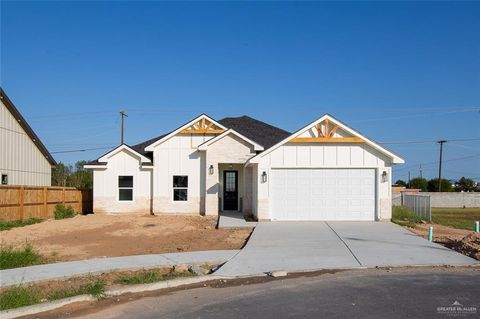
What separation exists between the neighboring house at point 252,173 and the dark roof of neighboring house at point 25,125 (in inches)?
283

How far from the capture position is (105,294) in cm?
858

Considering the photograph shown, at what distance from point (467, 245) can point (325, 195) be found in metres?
7.82

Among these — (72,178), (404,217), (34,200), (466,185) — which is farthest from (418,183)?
(34,200)

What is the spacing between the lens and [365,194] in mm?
20984

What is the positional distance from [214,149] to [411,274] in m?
15.4

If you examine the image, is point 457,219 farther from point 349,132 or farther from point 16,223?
point 16,223

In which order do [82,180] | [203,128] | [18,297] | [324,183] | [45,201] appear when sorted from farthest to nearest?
[82,180] → [203,128] → [45,201] → [324,183] → [18,297]

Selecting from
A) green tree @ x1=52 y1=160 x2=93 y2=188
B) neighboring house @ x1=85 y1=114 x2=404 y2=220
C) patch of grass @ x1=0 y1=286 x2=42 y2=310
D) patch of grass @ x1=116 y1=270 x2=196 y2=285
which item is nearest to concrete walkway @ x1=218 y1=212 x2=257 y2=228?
neighboring house @ x1=85 y1=114 x2=404 y2=220

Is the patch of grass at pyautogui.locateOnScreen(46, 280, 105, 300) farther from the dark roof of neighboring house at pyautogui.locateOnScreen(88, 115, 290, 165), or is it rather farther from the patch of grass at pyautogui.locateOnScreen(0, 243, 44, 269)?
the dark roof of neighboring house at pyautogui.locateOnScreen(88, 115, 290, 165)

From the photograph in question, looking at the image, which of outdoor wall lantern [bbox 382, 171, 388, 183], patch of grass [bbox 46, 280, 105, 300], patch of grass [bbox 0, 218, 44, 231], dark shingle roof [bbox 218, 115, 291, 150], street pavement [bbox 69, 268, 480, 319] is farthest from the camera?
dark shingle roof [bbox 218, 115, 291, 150]

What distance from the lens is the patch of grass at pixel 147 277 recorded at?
9.50 meters

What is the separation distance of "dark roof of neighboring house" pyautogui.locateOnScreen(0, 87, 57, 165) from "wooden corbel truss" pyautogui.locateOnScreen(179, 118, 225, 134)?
11.0 m

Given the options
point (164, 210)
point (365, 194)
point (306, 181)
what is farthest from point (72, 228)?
point (365, 194)

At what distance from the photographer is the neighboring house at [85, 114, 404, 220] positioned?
2095 centimetres
